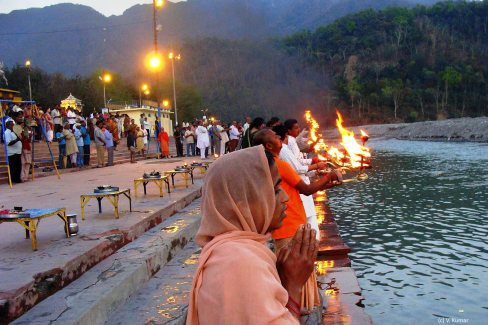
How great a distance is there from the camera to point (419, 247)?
292 inches

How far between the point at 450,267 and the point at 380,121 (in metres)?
77.0

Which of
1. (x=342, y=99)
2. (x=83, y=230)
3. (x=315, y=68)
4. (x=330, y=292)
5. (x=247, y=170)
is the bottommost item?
(x=330, y=292)

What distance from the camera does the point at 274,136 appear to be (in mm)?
4000

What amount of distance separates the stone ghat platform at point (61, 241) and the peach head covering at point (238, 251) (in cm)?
242

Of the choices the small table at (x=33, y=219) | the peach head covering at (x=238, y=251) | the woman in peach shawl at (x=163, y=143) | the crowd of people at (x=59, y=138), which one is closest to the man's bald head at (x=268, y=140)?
the peach head covering at (x=238, y=251)

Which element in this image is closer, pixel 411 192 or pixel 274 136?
pixel 274 136

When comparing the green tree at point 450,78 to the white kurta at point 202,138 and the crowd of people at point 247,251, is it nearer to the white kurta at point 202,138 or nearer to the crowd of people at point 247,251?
the white kurta at point 202,138

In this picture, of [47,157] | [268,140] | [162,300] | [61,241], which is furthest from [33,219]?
[47,157]

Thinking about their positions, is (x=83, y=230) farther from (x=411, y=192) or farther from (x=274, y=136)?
(x=411, y=192)

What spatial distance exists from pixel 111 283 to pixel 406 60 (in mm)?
97792

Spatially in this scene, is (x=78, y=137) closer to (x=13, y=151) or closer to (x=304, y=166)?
(x=13, y=151)

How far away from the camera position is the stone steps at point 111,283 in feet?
11.0

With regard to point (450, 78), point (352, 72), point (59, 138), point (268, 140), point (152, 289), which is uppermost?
point (352, 72)

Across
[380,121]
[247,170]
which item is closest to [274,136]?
[247,170]
